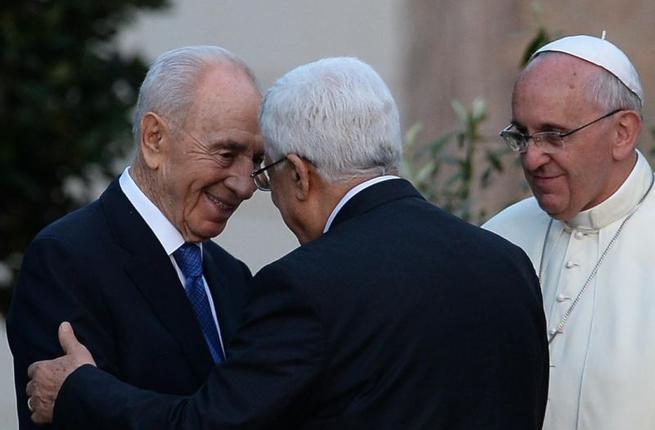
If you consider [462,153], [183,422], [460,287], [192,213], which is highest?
[462,153]

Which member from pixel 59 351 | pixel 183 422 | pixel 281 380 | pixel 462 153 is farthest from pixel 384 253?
pixel 462 153

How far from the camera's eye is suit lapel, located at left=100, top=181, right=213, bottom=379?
3.59m

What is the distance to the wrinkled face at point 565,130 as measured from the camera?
3711 mm

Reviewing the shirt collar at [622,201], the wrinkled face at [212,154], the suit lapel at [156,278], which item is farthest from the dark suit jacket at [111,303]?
the shirt collar at [622,201]

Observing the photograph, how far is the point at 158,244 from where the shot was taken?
145 inches

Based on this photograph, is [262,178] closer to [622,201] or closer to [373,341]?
[373,341]

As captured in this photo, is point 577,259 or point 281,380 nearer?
point 281,380

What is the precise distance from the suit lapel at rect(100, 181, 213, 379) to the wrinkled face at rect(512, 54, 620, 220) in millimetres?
894

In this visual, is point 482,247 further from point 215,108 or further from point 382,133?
point 215,108

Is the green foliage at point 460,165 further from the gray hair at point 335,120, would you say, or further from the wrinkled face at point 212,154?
the gray hair at point 335,120

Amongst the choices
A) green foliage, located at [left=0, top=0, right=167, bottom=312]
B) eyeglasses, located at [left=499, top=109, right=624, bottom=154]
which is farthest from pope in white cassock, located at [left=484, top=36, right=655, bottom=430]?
green foliage, located at [left=0, top=0, right=167, bottom=312]

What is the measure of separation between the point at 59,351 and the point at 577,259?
1327mm

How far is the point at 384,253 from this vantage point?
313cm

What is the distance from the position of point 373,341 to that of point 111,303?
2.40 feet
